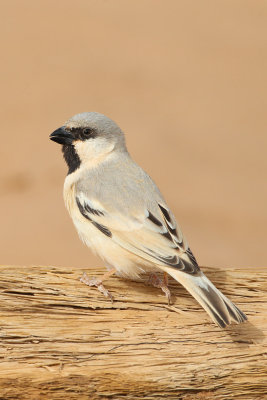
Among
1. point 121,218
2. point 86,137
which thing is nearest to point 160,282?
point 121,218

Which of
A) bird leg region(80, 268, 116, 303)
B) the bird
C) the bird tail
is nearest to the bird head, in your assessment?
the bird

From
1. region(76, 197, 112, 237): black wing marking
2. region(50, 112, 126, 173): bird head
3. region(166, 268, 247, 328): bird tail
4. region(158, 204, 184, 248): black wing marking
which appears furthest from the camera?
region(50, 112, 126, 173): bird head

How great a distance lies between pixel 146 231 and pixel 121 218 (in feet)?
0.65

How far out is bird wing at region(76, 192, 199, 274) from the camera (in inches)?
133

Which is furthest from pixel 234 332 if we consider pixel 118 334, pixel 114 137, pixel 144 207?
pixel 114 137

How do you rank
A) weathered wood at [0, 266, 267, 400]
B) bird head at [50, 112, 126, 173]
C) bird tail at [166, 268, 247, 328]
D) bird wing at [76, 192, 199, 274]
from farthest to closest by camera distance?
1. bird head at [50, 112, 126, 173]
2. bird wing at [76, 192, 199, 274]
3. weathered wood at [0, 266, 267, 400]
4. bird tail at [166, 268, 247, 328]

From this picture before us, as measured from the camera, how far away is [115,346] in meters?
3.38

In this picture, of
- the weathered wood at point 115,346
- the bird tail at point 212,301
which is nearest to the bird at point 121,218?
the bird tail at point 212,301

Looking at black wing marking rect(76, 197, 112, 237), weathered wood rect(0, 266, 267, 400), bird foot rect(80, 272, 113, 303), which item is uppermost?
black wing marking rect(76, 197, 112, 237)

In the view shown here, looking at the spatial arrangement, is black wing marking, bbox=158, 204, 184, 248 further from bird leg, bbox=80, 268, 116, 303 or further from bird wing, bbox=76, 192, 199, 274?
bird leg, bbox=80, 268, 116, 303

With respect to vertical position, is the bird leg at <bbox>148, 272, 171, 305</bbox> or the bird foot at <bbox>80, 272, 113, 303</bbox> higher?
the bird foot at <bbox>80, 272, 113, 303</bbox>

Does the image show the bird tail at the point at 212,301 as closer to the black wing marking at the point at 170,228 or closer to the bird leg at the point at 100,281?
the black wing marking at the point at 170,228

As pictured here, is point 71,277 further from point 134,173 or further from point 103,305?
point 134,173

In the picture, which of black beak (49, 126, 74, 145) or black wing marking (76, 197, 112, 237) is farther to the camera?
black beak (49, 126, 74, 145)
